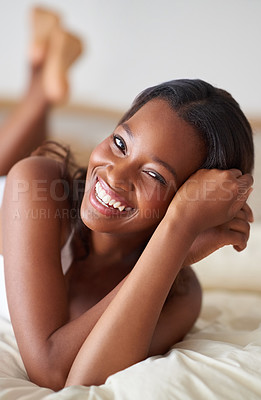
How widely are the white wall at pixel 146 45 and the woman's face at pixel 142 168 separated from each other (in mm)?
1022

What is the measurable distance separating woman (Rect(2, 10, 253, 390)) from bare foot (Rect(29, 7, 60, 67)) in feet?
3.71

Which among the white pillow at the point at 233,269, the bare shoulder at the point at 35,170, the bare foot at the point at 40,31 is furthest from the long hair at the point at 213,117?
the bare foot at the point at 40,31

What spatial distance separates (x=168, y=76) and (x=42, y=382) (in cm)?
Result: 150

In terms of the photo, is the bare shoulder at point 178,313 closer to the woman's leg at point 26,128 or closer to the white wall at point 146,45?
the woman's leg at point 26,128

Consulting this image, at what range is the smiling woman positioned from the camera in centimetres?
87

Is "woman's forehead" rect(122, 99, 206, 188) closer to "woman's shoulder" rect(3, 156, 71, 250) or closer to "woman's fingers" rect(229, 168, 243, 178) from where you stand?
"woman's fingers" rect(229, 168, 243, 178)

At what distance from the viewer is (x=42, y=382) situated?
915mm

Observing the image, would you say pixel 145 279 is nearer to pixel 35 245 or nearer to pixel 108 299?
pixel 108 299

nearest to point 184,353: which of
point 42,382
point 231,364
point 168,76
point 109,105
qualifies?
point 231,364

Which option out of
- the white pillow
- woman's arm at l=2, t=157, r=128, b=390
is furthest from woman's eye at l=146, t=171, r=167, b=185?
the white pillow

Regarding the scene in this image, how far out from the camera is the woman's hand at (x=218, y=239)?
101 centimetres

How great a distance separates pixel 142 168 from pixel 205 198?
13cm

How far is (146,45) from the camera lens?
7.20ft

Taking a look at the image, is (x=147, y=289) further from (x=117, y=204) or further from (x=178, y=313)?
(x=178, y=313)
